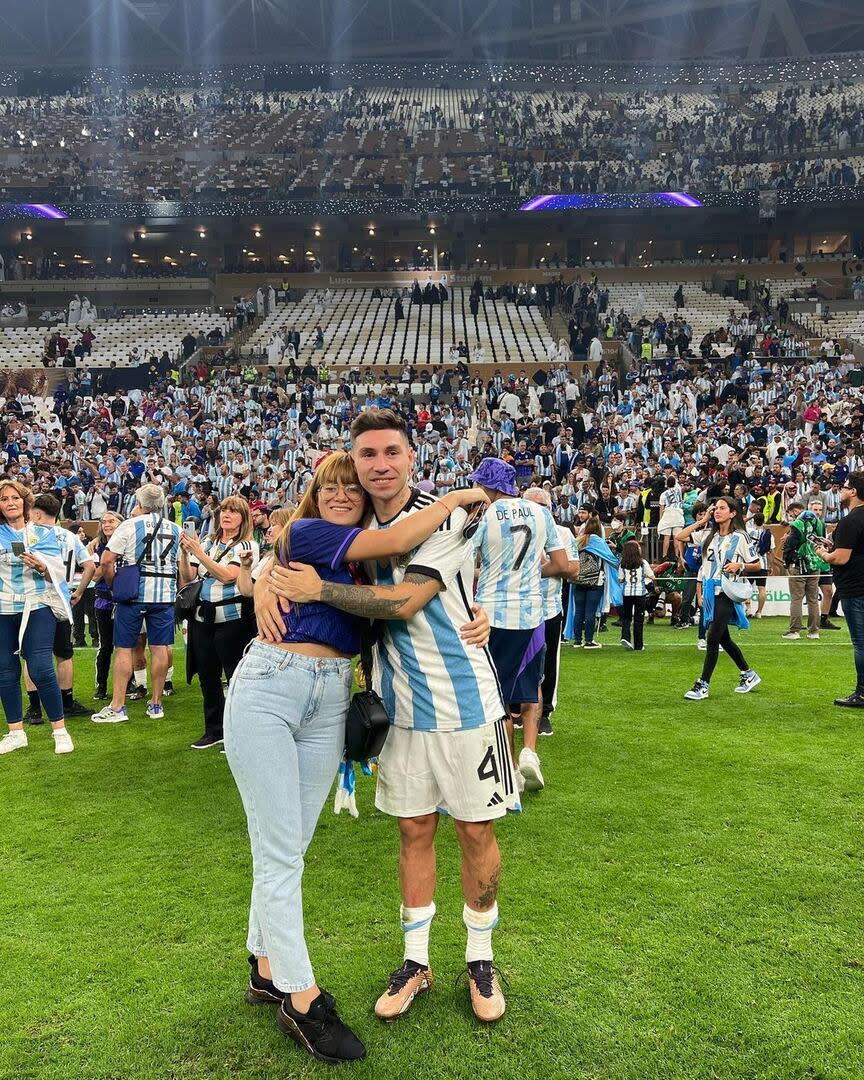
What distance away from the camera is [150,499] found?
20.4ft

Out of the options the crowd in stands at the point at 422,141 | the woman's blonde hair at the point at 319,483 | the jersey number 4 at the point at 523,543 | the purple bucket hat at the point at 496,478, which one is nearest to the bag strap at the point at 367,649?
the woman's blonde hair at the point at 319,483

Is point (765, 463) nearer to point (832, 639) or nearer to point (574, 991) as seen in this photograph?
point (832, 639)

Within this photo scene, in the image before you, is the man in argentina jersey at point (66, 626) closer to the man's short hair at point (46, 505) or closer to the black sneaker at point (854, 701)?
the man's short hair at point (46, 505)

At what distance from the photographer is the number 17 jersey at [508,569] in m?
4.47

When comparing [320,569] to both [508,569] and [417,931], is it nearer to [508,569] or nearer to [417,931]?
[417,931]

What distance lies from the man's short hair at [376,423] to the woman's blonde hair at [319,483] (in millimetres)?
81

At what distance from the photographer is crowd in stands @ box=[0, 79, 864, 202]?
36.8 meters

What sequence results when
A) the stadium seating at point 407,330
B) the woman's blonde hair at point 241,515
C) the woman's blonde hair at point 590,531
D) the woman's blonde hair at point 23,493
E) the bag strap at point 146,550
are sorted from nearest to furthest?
the woman's blonde hair at point 23,493 < the woman's blonde hair at point 241,515 < the bag strap at point 146,550 < the woman's blonde hair at point 590,531 < the stadium seating at point 407,330

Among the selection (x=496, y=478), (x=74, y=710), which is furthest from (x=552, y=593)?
(x=74, y=710)

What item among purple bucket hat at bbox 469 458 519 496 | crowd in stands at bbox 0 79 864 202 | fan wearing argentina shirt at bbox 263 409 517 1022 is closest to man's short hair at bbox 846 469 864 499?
purple bucket hat at bbox 469 458 519 496

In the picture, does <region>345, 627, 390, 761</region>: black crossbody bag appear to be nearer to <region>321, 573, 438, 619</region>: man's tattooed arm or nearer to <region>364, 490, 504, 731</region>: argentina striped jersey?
<region>364, 490, 504, 731</region>: argentina striped jersey

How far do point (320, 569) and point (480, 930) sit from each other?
129 cm

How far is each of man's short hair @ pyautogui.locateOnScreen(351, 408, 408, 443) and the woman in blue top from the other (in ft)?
0.35

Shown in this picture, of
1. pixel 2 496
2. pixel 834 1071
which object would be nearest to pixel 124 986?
pixel 834 1071
